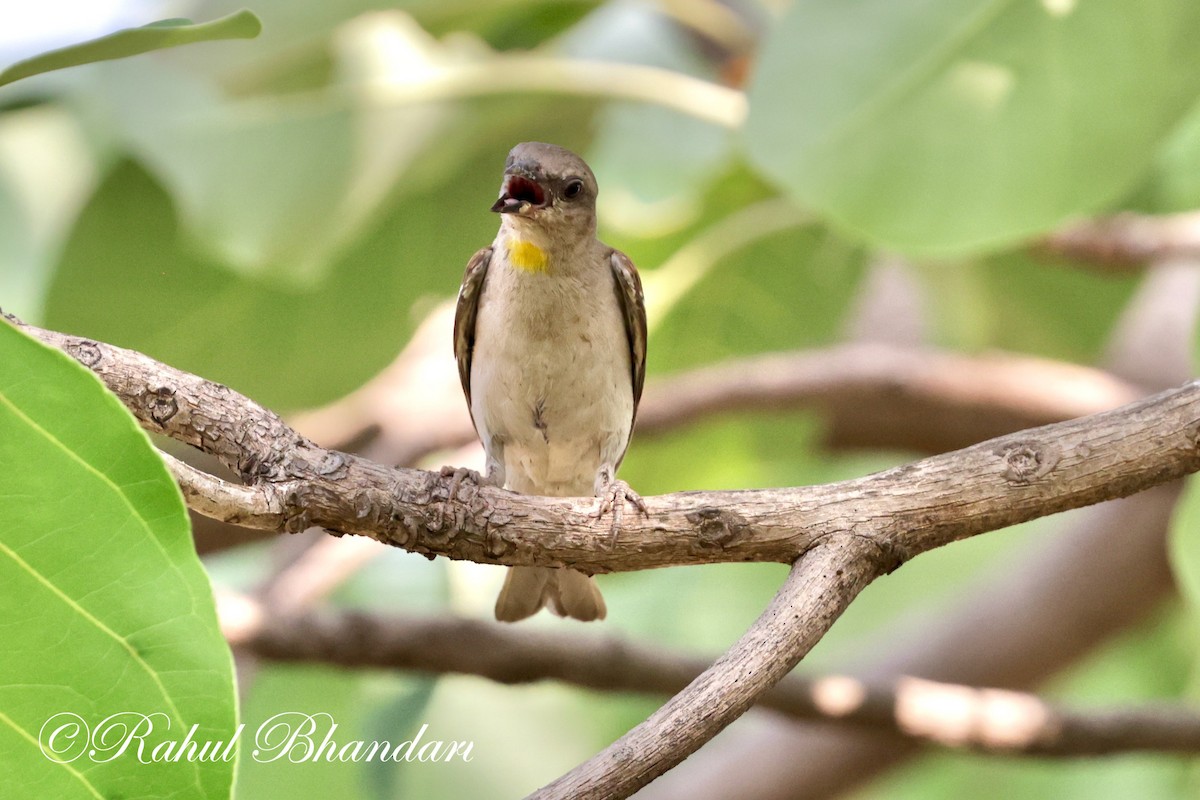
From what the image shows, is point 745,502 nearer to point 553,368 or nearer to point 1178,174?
point 553,368

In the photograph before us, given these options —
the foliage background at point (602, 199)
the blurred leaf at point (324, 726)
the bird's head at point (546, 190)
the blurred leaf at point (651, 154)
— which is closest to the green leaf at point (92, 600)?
the bird's head at point (546, 190)

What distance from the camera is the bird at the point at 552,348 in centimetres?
296

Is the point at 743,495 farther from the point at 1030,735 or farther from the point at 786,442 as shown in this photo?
the point at 786,442

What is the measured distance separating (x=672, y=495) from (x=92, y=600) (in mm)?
901

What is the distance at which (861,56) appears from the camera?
9.86 feet

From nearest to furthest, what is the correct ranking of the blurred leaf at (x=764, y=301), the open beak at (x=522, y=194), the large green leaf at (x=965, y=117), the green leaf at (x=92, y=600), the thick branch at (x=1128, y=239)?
1. the green leaf at (x=92, y=600)
2. the open beak at (x=522, y=194)
3. the large green leaf at (x=965, y=117)
4. the thick branch at (x=1128, y=239)
5. the blurred leaf at (x=764, y=301)

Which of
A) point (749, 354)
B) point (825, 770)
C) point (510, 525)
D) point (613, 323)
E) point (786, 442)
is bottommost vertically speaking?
point (510, 525)

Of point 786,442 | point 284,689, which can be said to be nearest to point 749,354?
point 786,442

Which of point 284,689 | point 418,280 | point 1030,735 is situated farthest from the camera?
point 418,280

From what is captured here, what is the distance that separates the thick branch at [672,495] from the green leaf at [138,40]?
0.46m

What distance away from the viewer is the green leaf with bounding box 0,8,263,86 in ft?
6.01

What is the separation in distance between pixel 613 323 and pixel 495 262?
→ 36 centimetres

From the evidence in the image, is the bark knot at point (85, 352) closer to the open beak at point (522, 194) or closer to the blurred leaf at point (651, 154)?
the open beak at point (522, 194)

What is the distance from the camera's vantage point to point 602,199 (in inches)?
188
